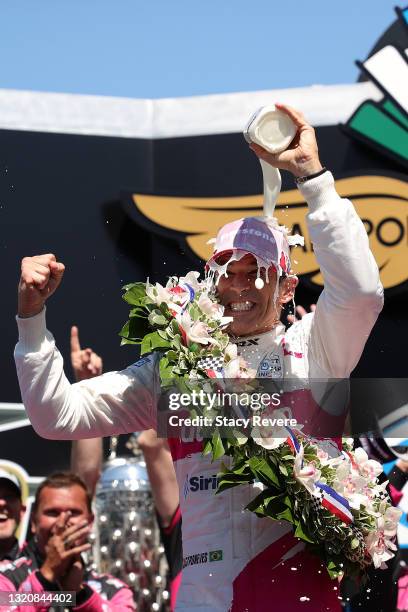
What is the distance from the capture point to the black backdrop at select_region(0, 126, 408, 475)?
257 inches

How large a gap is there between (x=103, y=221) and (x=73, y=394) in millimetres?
3982

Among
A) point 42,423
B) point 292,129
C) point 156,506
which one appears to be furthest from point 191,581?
point 156,506

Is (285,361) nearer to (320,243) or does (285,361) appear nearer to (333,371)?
(333,371)

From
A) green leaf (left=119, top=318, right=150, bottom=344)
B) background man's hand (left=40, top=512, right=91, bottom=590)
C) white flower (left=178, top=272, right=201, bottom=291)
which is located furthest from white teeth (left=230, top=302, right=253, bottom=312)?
background man's hand (left=40, top=512, right=91, bottom=590)

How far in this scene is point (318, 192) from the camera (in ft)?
9.05

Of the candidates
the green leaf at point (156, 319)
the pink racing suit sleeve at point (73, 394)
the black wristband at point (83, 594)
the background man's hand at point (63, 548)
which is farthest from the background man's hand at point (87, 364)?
the green leaf at point (156, 319)

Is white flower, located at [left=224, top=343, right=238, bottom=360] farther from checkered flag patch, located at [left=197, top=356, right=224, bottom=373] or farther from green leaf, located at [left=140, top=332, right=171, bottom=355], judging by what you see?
green leaf, located at [left=140, top=332, right=171, bottom=355]

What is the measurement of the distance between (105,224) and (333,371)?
4.08 meters

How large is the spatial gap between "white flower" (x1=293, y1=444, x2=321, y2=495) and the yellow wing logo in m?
4.00

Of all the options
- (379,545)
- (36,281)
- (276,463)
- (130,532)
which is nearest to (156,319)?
(36,281)

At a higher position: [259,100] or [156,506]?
[259,100]

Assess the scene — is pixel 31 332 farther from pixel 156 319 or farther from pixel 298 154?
pixel 298 154

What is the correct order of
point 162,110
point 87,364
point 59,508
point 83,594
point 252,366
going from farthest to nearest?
point 162,110, point 87,364, point 59,508, point 83,594, point 252,366

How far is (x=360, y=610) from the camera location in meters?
3.24
